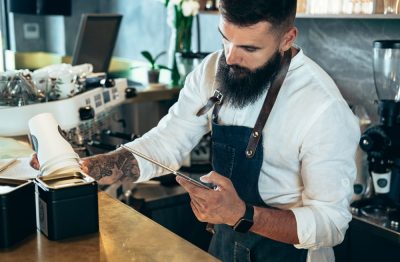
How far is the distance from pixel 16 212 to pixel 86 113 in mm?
974

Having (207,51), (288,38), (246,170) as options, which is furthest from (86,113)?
(207,51)

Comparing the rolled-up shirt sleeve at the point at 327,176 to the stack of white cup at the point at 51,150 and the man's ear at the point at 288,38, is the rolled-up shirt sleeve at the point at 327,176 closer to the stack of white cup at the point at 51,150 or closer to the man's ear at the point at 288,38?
the man's ear at the point at 288,38

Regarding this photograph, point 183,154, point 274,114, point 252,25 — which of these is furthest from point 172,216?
point 252,25

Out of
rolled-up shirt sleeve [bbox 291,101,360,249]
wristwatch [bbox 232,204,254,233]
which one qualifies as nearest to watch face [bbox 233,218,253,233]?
wristwatch [bbox 232,204,254,233]

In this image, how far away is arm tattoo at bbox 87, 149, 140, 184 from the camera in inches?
70.0

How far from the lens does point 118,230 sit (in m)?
1.40

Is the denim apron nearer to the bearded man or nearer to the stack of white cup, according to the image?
the bearded man

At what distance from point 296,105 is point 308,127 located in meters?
0.08

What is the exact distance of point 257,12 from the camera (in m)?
1.58

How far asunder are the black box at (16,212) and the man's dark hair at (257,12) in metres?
0.69

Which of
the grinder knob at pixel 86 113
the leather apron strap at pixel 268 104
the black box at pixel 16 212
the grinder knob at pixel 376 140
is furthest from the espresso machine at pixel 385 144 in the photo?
the black box at pixel 16 212

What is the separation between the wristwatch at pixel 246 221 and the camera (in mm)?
1546

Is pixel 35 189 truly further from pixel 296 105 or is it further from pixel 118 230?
pixel 296 105

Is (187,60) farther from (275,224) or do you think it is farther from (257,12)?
(275,224)
